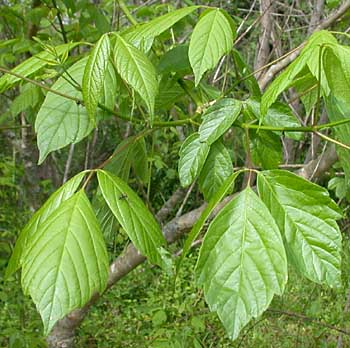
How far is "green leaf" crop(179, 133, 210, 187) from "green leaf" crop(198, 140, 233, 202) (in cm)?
7

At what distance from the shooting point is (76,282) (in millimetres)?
782

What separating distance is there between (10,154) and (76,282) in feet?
14.0

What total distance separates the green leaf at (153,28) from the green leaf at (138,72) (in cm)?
9

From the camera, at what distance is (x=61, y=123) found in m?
1.06

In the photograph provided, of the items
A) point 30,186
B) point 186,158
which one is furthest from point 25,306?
point 186,158

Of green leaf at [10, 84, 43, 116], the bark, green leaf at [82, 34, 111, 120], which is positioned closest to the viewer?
green leaf at [82, 34, 111, 120]

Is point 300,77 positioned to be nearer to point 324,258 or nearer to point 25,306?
point 324,258

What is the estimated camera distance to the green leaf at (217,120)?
3.27 feet

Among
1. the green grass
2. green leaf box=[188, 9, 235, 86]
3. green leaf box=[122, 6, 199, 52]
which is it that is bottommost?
the green grass

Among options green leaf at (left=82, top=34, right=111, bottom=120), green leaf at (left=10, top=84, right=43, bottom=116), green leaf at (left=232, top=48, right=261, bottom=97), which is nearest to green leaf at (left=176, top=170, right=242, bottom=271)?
A: green leaf at (left=82, top=34, right=111, bottom=120)

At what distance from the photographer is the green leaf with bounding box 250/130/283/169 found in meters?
1.11

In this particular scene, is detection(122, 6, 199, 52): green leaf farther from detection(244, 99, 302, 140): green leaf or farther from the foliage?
detection(244, 99, 302, 140): green leaf

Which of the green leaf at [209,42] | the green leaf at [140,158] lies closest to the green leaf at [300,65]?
the green leaf at [209,42]

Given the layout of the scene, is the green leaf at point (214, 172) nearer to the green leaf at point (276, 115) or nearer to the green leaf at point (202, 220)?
the green leaf at point (276, 115)
